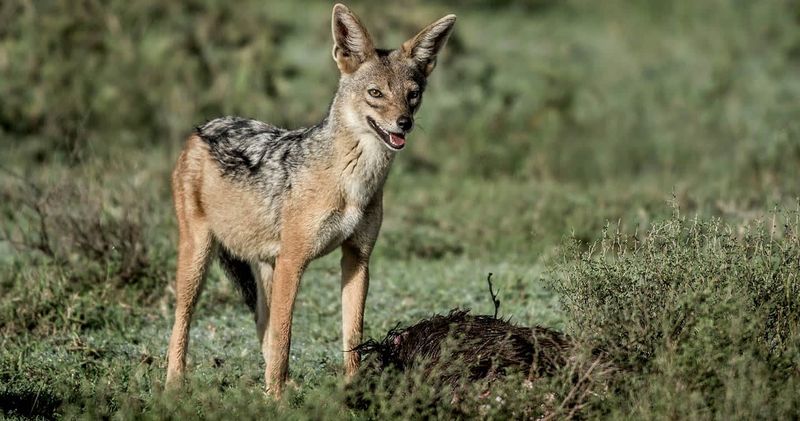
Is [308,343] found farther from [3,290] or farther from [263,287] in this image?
[3,290]

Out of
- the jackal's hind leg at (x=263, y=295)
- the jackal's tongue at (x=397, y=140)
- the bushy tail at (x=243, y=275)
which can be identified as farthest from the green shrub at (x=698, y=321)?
the bushy tail at (x=243, y=275)

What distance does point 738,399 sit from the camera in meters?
5.47

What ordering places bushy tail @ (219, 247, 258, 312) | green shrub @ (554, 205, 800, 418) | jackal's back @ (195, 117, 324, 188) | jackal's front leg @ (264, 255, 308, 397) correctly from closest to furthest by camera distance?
green shrub @ (554, 205, 800, 418) < jackal's front leg @ (264, 255, 308, 397) < jackal's back @ (195, 117, 324, 188) < bushy tail @ (219, 247, 258, 312)

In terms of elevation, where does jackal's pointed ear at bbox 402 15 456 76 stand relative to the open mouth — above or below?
above

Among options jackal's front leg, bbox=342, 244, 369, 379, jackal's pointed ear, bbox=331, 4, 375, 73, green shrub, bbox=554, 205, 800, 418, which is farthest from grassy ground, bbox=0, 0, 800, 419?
jackal's pointed ear, bbox=331, 4, 375, 73

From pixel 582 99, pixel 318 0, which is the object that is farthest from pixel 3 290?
pixel 318 0

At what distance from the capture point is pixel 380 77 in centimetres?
706

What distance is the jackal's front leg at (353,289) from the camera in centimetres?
706

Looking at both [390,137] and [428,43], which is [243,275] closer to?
[390,137]

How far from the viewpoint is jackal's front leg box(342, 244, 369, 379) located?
278 inches

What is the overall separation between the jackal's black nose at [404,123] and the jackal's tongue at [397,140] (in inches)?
2.4

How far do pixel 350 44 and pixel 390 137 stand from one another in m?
0.76

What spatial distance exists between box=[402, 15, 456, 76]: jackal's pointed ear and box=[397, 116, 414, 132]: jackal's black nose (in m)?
0.65

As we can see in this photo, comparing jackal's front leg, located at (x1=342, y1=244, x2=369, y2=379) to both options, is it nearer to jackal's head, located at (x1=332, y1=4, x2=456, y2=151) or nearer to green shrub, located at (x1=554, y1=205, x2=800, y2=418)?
jackal's head, located at (x1=332, y1=4, x2=456, y2=151)
